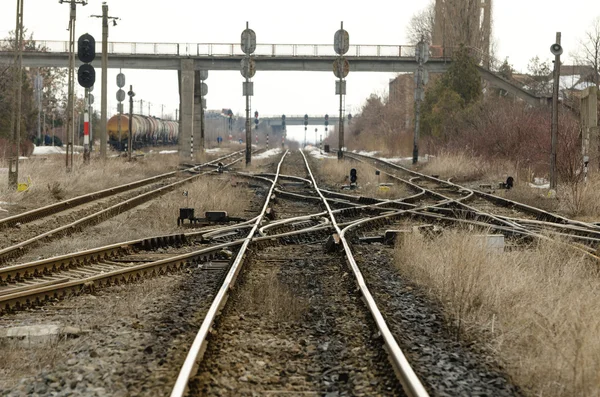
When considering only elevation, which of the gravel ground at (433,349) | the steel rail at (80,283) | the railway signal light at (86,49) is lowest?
the gravel ground at (433,349)

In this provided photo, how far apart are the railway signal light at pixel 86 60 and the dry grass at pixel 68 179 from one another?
2.98 meters

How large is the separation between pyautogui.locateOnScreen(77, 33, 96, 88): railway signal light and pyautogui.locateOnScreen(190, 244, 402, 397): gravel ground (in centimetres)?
2218

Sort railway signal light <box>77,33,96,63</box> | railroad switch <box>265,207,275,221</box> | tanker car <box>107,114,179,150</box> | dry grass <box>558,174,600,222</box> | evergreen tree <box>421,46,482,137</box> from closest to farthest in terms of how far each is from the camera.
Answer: railroad switch <box>265,207,275,221</box>, dry grass <box>558,174,600,222</box>, railway signal light <box>77,33,96,63</box>, evergreen tree <box>421,46,482,137</box>, tanker car <box>107,114,179,150</box>

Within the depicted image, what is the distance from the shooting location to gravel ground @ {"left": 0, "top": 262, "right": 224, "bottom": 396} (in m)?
5.32

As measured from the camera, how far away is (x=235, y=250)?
11359 millimetres

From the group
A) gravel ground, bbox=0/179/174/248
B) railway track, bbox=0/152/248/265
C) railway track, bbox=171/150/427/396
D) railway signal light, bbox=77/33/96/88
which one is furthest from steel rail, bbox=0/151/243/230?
railway signal light, bbox=77/33/96/88

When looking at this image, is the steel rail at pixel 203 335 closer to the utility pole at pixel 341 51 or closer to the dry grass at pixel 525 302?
the dry grass at pixel 525 302

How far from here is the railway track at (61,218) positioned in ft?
39.2

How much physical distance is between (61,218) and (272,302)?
896cm

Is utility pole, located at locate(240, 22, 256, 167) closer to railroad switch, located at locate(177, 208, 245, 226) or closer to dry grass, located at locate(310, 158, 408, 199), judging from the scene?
dry grass, located at locate(310, 158, 408, 199)

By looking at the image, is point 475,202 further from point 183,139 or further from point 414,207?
point 183,139

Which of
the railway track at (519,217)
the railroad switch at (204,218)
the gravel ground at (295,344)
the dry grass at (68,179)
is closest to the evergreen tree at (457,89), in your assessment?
the dry grass at (68,179)

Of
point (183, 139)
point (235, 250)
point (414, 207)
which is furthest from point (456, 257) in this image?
point (183, 139)

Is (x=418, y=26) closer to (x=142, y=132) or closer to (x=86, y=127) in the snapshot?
(x=142, y=132)
